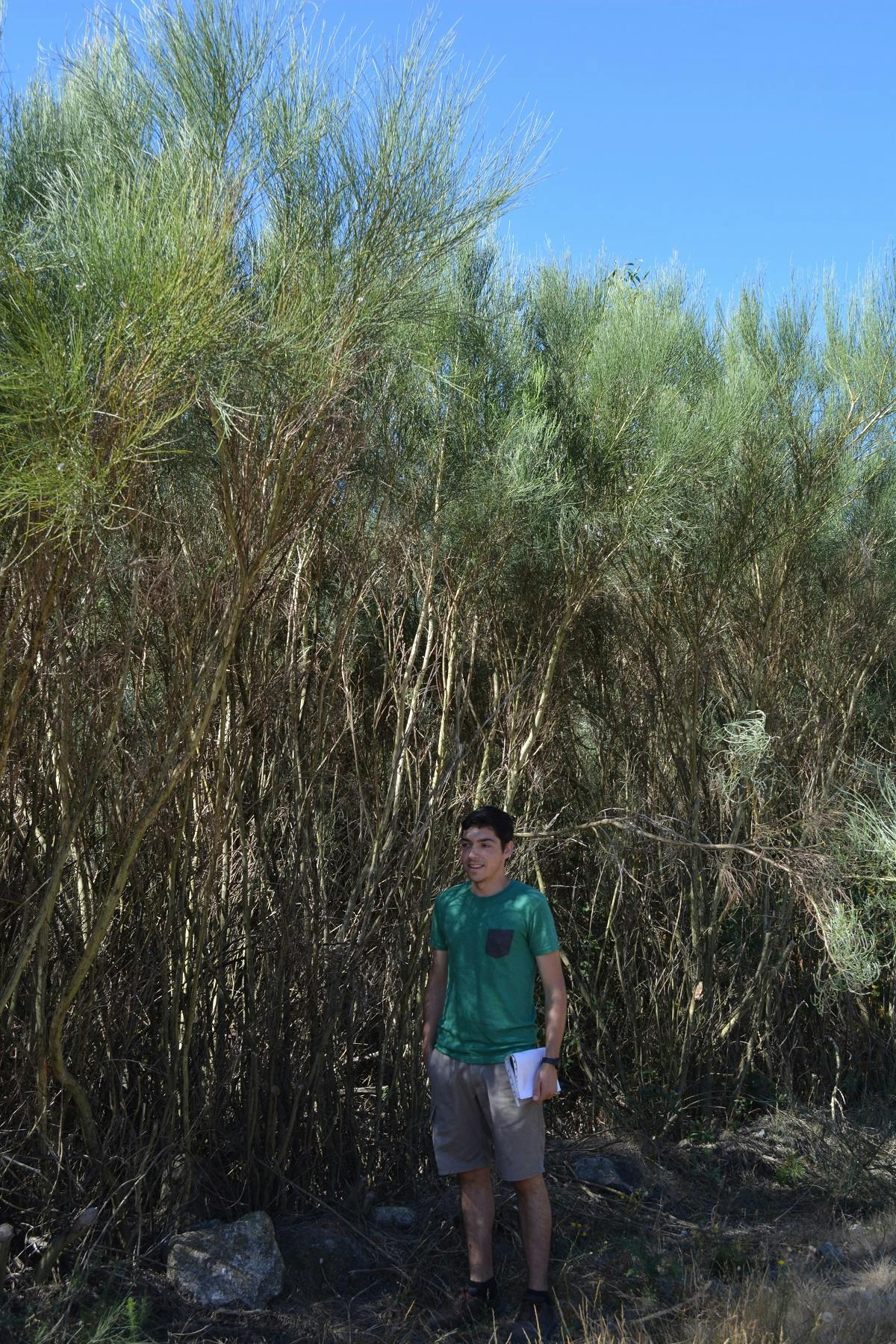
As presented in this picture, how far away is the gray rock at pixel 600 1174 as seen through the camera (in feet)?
17.2

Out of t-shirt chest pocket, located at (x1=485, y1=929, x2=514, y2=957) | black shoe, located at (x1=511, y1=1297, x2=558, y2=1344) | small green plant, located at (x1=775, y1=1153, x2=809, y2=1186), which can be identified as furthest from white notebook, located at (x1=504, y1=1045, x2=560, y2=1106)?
small green plant, located at (x1=775, y1=1153, x2=809, y2=1186)

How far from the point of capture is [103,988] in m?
4.12

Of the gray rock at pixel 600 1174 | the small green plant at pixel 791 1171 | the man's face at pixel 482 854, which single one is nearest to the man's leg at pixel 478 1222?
the man's face at pixel 482 854

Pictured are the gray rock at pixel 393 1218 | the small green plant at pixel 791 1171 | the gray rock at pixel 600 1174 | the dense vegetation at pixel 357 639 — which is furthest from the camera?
the small green plant at pixel 791 1171

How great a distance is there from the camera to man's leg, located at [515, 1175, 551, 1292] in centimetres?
387

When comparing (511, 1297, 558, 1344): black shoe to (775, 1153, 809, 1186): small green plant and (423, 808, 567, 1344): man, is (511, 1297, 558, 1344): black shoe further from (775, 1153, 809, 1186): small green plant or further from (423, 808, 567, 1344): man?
(775, 1153, 809, 1186): small green plant

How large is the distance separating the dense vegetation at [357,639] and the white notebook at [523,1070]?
104 cm

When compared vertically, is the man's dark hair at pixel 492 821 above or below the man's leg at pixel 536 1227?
above

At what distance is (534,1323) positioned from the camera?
12.9 ft

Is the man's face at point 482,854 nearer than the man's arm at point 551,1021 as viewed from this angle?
No

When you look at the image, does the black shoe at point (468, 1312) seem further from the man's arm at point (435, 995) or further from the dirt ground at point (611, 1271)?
the man's arm at point (435, 995)

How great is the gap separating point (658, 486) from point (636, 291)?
1635mm

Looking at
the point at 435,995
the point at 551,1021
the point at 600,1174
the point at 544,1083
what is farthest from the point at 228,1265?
the point at 600,1174

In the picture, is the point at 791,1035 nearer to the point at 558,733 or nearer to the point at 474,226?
the point at 558,733
